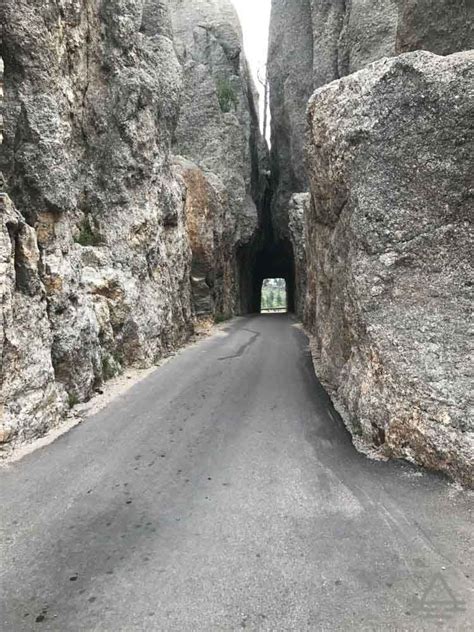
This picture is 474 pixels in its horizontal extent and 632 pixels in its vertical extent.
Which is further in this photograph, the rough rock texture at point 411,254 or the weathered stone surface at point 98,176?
the weathered stone surface at point 98,176

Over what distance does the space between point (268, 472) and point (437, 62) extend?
289 inches

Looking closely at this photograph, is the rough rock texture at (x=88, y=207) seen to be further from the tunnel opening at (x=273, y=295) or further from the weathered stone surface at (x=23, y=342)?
the tunnel opening at (x=273, y=295)

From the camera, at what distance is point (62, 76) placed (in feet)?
42.0

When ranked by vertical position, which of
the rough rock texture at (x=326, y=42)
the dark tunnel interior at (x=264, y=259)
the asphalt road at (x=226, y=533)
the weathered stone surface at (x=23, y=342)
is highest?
the rough rock texture at (x=326, y=42)

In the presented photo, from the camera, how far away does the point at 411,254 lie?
8.35m

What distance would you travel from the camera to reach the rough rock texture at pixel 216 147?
26328mm

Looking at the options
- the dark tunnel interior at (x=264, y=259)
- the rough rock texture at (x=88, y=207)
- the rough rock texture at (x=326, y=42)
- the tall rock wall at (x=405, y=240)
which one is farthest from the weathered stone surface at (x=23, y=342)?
the dark tunnel interior at (x=264, y=259)

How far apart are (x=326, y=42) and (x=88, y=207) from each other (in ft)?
70.9

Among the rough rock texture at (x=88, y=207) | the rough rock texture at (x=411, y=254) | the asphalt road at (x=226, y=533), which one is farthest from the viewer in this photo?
the rough rock texture at (x=88, y=207)

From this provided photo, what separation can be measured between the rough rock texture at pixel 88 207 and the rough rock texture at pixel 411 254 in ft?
19.9

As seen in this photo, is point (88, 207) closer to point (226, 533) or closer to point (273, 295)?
point (226, 533)

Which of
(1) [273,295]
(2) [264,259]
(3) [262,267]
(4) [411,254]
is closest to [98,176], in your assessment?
(4) [411,254]

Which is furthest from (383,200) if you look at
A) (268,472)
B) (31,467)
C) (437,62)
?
(31,467)

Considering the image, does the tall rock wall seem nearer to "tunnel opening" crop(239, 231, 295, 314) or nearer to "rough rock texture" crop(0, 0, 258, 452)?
"rough rock texture" crop(0, 0, 258, 452)
